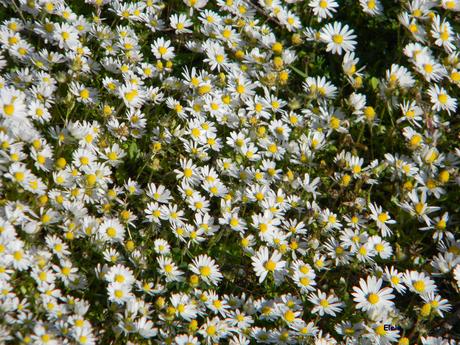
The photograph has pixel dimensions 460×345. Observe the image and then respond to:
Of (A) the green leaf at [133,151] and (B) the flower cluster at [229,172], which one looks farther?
(A) the green leaf at [133,151]

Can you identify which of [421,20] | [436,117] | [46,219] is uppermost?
[421,20]

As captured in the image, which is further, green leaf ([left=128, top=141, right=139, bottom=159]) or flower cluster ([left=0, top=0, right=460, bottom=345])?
green leaf ([left=128, top=141, right=139, bottom=159])

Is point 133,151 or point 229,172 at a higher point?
point 133,151

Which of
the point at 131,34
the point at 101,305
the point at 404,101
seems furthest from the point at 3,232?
the point at 404,101

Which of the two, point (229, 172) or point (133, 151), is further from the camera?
point (133, 151)

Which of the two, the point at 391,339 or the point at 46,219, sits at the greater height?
the point at 46,219

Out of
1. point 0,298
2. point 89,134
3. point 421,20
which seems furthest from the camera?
point 421,20

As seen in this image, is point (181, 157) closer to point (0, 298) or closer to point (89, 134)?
point (89, 134)

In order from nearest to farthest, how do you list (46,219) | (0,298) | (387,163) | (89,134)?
(0,298) → (46,219) → (89,134) → (387,163)
